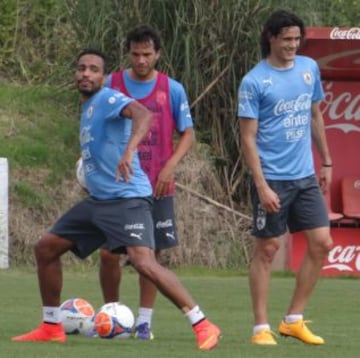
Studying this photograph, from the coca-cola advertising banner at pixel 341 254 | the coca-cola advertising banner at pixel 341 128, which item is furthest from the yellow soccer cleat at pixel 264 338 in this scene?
the coca-cola advertising banner at pixel 341 128

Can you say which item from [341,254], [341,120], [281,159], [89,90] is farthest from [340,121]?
[89,90]

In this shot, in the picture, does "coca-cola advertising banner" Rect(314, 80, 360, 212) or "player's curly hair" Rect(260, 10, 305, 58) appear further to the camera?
"coca-cola advertising banner" Rect(314, 80, 360, 212)

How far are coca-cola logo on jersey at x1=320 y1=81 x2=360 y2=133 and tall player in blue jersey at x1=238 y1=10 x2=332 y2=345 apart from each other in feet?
30.2

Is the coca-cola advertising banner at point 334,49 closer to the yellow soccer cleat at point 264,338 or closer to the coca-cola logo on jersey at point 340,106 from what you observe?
the coca-cola logo on jersey at point 340,106

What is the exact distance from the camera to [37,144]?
69.7 feet

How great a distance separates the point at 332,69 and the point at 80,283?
15.5 ft

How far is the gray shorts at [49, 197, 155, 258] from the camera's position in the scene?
31.4 feet

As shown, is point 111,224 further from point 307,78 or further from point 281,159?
point 307,78

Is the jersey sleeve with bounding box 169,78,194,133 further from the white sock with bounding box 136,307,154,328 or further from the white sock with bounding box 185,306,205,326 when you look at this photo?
the white sock with bounding box 185,306,205,326

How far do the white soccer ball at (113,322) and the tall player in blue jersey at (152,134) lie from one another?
6.1 inches

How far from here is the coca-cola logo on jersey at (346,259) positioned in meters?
18.8

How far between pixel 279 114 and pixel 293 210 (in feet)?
2.21

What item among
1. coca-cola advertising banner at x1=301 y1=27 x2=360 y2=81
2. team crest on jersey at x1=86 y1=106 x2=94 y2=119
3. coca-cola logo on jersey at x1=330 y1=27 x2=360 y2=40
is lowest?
team crest on jersey at x1=86 y1=106 x2=94 y2=119

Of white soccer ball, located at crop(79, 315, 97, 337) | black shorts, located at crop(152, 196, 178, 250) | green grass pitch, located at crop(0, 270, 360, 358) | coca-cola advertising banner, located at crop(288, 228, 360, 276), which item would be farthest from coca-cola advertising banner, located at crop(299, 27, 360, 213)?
white soccer ball, located at crop(79, 315, 97, 337)
